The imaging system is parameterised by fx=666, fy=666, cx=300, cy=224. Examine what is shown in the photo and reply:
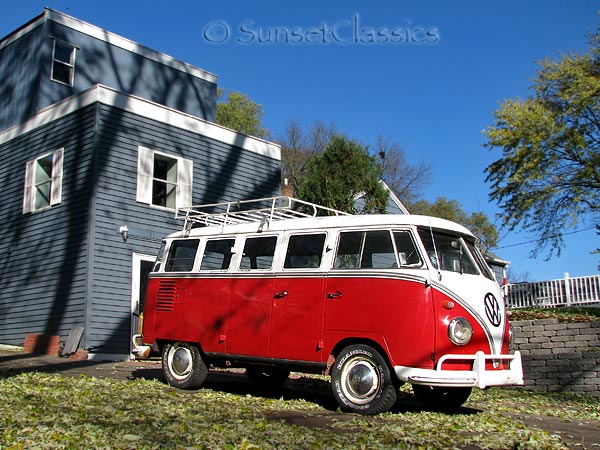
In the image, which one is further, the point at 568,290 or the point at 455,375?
the point at 568,290

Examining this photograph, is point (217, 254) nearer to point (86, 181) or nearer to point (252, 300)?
point (252, 300)

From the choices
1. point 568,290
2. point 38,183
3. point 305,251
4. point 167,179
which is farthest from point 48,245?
point 568,290

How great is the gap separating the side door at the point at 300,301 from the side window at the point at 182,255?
74.7 inches

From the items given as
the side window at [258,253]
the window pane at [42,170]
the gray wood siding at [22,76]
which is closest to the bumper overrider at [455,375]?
the side window at [258,253]

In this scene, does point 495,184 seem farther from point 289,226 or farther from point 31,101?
point 289,226

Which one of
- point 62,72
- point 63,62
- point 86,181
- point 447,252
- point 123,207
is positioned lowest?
point 447,252

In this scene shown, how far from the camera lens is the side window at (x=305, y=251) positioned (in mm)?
8898

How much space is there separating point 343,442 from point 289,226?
3.89m

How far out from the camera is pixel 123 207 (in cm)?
1616

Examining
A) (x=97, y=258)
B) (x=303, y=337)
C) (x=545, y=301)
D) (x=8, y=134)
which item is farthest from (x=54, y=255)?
(x=545, y=301)

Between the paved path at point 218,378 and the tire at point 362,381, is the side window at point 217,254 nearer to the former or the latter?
the paved path at point 218,378

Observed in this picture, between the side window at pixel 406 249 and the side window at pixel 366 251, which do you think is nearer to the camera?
the side window at pixel 406 249

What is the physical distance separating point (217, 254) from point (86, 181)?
272 inches

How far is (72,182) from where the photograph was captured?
1619 centimetres
